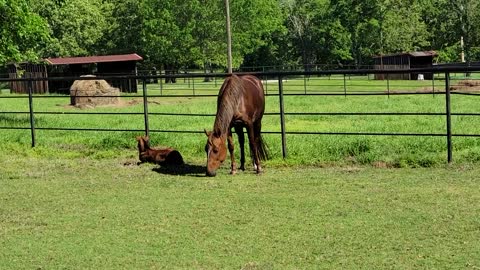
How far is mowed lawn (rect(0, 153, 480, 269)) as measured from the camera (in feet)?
15.8

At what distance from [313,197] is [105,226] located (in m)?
2.20

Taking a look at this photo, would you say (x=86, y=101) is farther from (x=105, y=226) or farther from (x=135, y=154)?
(x=105, y=226)

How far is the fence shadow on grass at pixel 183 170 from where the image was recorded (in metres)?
8.76

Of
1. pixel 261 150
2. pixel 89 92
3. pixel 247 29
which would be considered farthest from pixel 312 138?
pixel 247 29

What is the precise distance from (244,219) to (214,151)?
230 centimetres

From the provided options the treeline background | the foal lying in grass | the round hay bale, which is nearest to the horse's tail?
the foal lying in grass

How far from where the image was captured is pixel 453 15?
57.2 meters

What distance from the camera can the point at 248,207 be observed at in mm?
6539

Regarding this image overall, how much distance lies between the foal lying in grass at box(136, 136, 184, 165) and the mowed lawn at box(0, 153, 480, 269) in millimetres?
253

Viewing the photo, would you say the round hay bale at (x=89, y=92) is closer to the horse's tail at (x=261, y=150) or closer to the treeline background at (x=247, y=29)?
the horse's tail at (x=261, y=150)

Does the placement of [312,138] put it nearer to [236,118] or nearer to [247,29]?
[236,118]

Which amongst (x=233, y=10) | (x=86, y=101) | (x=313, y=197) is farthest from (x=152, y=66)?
(x=313, y=197)

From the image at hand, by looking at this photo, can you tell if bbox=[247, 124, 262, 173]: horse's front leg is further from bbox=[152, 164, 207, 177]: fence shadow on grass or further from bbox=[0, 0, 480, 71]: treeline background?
bbox=[0, 0, 480, 71]: treeline background

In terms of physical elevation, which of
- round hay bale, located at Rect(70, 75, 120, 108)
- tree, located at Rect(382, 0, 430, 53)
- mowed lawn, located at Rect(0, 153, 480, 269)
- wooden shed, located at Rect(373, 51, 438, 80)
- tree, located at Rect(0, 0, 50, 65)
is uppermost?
tree, located at Rect(382, 0, 430, 53)
